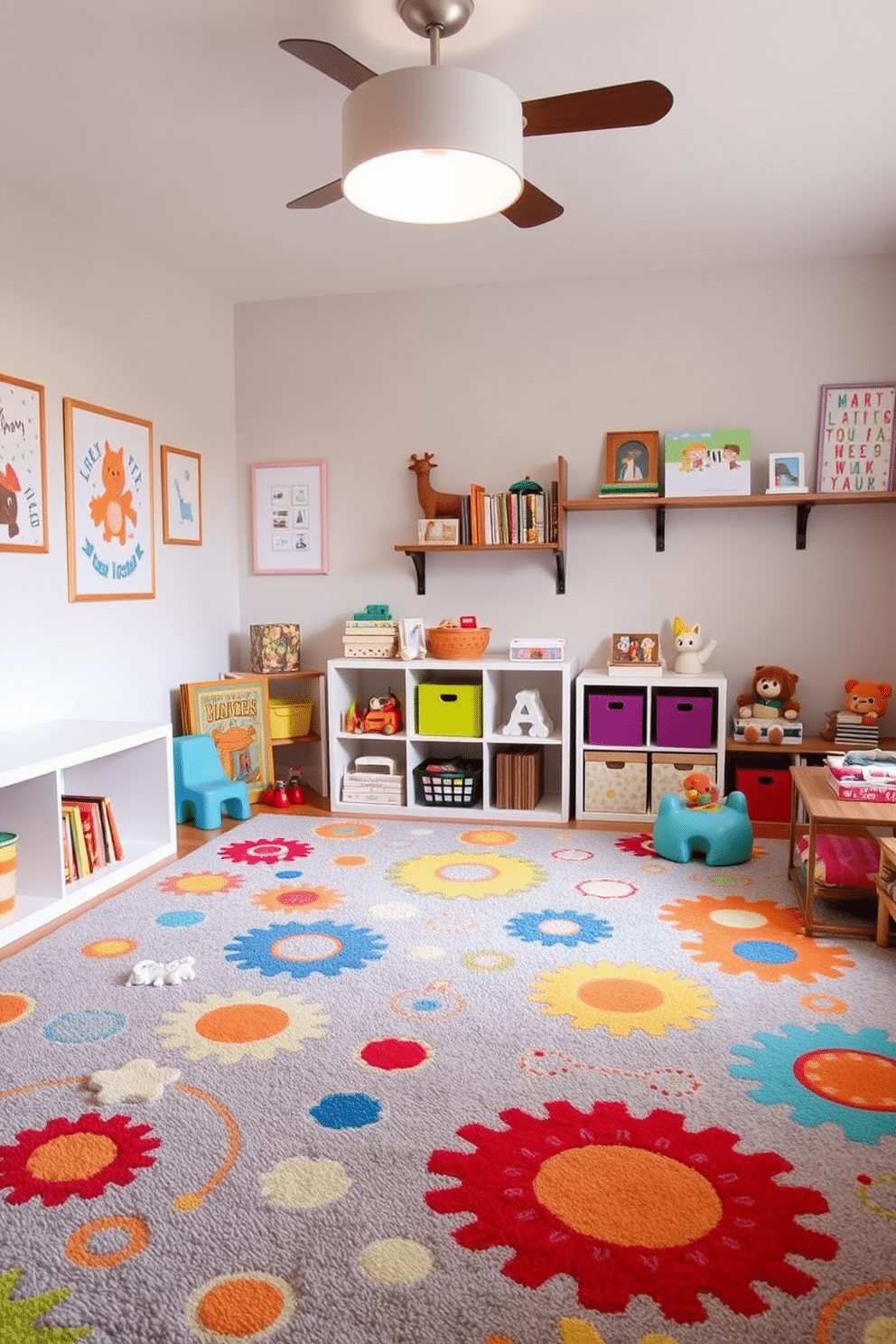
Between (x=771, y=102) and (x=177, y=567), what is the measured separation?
296cm

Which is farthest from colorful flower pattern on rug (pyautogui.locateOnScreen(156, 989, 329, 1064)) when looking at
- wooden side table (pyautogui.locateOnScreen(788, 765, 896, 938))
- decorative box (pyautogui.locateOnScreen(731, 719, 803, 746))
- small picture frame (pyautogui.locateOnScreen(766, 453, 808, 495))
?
small picture frame (pyautogui.locateOnScreen(766, 453, 808, 495))

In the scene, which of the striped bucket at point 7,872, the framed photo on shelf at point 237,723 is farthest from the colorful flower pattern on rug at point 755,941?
the framed photo on shelf at point 237,723

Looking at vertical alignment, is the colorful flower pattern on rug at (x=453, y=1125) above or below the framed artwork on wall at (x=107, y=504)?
below

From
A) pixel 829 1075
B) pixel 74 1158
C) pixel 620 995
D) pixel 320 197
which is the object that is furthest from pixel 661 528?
pixel 74 1158

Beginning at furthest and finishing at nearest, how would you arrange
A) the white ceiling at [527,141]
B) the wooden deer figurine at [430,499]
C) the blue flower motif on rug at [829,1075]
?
the wooden deer figurine at [430,499]
the white ceiling at [527,141]
the blue flower motif on rug at [829,1075]

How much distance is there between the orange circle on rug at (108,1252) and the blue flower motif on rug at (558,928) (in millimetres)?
1434

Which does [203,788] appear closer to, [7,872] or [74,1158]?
[7,872]

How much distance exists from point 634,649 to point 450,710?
0.85 meters

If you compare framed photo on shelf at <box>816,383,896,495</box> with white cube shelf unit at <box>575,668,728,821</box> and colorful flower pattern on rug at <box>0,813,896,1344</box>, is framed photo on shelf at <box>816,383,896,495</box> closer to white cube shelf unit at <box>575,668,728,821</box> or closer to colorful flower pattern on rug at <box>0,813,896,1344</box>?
white cube shelf unit at <box>575,668,728,821</box>

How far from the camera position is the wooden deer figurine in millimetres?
4520

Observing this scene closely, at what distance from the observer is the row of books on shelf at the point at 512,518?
14.2 feet

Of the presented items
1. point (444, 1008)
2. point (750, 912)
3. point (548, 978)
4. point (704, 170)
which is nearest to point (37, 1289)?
point (444, 1008)

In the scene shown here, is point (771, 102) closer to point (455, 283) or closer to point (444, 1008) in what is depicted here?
point (455, 283)

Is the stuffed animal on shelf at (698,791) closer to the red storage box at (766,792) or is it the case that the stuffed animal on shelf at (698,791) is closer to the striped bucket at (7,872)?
the red storage box at (766,792)
